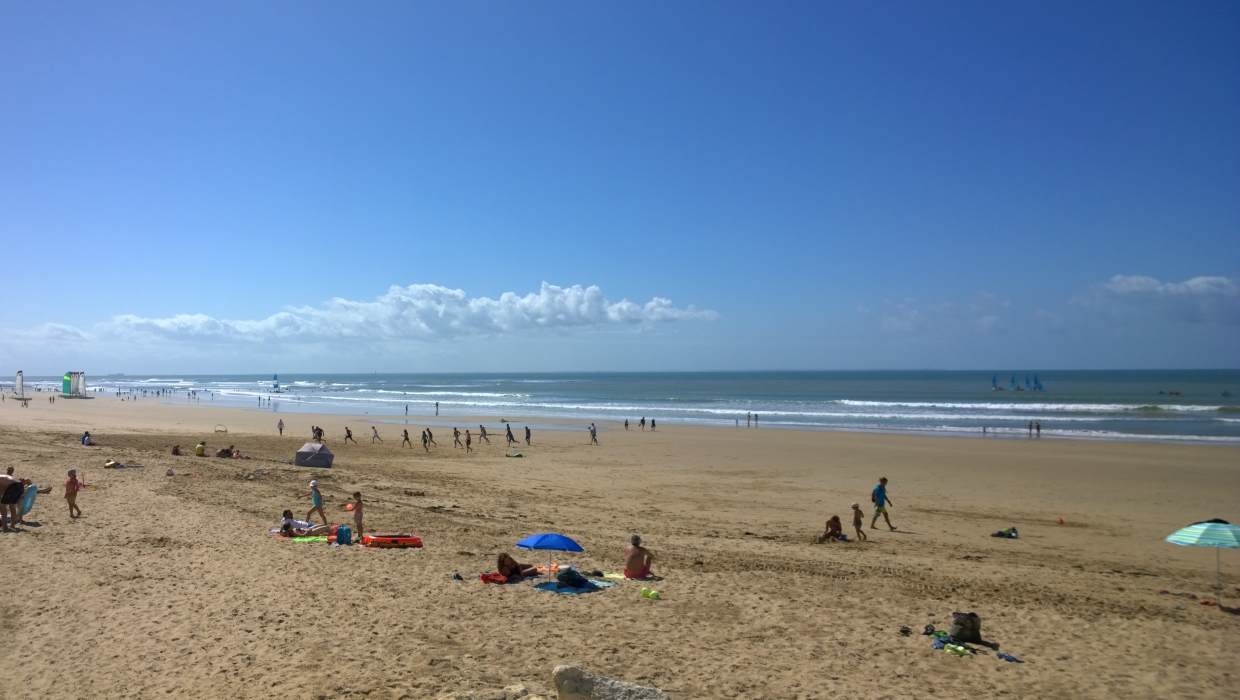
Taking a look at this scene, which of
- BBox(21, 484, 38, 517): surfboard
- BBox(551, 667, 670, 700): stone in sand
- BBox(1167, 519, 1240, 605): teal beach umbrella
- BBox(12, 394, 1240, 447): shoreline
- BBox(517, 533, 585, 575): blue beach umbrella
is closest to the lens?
BBox(551, 667, 670, 700): stone in sand

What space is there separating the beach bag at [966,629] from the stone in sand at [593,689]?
463 cm

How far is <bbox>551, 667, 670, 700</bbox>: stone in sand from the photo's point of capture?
236 inches

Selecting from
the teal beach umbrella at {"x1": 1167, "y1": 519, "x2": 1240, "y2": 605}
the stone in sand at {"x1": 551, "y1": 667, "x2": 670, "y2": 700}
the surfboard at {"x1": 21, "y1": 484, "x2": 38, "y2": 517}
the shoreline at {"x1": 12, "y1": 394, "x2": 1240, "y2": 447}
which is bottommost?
the shoreline at {"x1": 12, "y1": 394, "x2": 1240, "y2": 447}

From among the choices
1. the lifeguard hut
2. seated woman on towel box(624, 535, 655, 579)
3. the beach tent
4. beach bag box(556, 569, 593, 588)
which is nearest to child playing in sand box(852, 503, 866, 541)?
seated woman on towel box(624, 535, 655, 579)

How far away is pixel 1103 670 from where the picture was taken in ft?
26.8

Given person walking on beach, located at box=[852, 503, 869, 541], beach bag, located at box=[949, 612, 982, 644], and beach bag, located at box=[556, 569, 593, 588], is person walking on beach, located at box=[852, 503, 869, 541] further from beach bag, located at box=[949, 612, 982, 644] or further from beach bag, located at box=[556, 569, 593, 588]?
beach bag, located at box=[556, 569, 593, 588]

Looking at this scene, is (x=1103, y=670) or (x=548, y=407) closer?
(x=1103, y=670)

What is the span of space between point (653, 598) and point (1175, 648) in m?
6.53

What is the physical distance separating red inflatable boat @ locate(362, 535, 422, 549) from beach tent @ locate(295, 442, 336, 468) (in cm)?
1219

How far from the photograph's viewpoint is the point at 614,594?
1050 centimetres

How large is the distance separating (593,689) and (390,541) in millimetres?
7908

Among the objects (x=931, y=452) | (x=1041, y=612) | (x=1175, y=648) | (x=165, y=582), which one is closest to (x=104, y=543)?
(x=165, y=582)

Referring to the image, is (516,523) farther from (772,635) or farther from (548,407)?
(548,407)

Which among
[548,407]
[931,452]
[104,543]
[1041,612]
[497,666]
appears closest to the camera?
[497,666]
